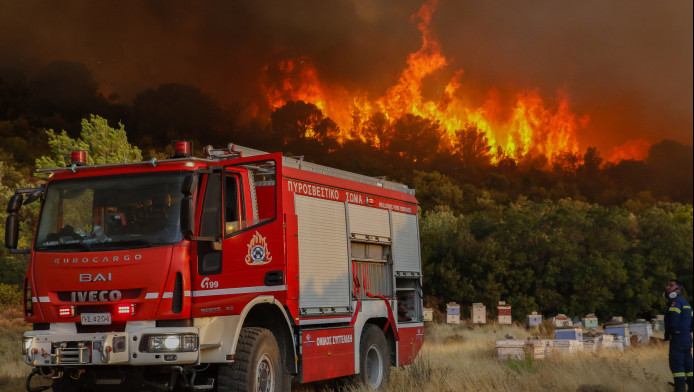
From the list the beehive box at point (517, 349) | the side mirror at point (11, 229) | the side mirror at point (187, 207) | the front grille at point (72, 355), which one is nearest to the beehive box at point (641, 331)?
the beehive box at point (517, 349)

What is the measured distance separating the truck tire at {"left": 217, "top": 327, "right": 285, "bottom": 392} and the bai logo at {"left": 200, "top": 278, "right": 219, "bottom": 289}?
928 millimetres

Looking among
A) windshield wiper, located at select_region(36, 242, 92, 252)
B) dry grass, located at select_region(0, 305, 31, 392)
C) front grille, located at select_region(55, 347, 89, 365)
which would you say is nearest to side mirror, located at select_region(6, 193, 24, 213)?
windshield wiper, located at select_region(36, 242, 92, 252)

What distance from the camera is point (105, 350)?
34.8ft

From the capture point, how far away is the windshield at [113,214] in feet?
36.7

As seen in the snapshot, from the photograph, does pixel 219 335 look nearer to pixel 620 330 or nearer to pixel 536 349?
pixel 536 349

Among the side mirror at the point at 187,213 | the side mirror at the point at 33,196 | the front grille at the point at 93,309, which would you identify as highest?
the side mirror at the point at 33,196

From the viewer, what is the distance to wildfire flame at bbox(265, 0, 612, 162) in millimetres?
56125

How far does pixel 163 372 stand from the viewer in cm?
1141

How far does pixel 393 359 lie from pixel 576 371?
14.0ft

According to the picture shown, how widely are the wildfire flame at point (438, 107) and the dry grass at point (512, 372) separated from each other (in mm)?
28026

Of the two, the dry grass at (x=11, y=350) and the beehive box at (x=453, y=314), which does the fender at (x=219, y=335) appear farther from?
the beehive box at (x=453, y=314)

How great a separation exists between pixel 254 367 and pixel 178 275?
1.74 meters

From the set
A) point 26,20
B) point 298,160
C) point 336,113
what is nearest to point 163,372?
point 298,160

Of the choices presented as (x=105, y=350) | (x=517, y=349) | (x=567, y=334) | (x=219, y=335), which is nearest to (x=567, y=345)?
(x=567, y=334)
